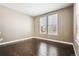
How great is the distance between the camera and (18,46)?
6.79ft

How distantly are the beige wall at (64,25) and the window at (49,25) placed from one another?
75 mm

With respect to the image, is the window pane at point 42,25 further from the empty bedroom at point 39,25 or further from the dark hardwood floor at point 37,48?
the dark hardwood floor at point 37,48

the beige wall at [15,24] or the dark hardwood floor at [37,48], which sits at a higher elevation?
the beige wall at [15,24]

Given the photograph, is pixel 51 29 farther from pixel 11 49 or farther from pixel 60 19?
pixel 11 49

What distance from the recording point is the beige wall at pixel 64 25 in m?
1.77

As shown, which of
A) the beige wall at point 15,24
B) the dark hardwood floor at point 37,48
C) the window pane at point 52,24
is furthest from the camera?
the dark hardwood floor at point 37,48

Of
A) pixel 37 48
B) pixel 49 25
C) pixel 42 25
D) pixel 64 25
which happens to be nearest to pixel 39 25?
pixel 42 25

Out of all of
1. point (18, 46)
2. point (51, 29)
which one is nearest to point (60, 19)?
point (51, 29)

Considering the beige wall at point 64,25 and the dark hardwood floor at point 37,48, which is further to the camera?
the dark hardwood floor at point 37,48

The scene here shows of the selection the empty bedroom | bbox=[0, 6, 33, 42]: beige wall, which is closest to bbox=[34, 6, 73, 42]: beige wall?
the empty bedroom

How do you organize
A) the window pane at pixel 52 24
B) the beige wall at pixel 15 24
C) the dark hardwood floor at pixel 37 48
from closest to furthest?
1. the window pane at pixel 52 24
2. the beige wall at pixel 15 24
3. the dark hardwood floor at pixel 37 48

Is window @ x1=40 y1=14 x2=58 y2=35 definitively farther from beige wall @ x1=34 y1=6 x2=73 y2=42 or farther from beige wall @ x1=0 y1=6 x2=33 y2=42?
beige wall @ x1=0 y1=6 x2=33 y2=42

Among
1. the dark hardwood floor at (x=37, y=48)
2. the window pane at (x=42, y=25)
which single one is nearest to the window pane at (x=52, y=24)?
the window pane at (x=42, y=25)

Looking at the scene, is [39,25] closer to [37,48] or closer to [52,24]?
[52,24]
